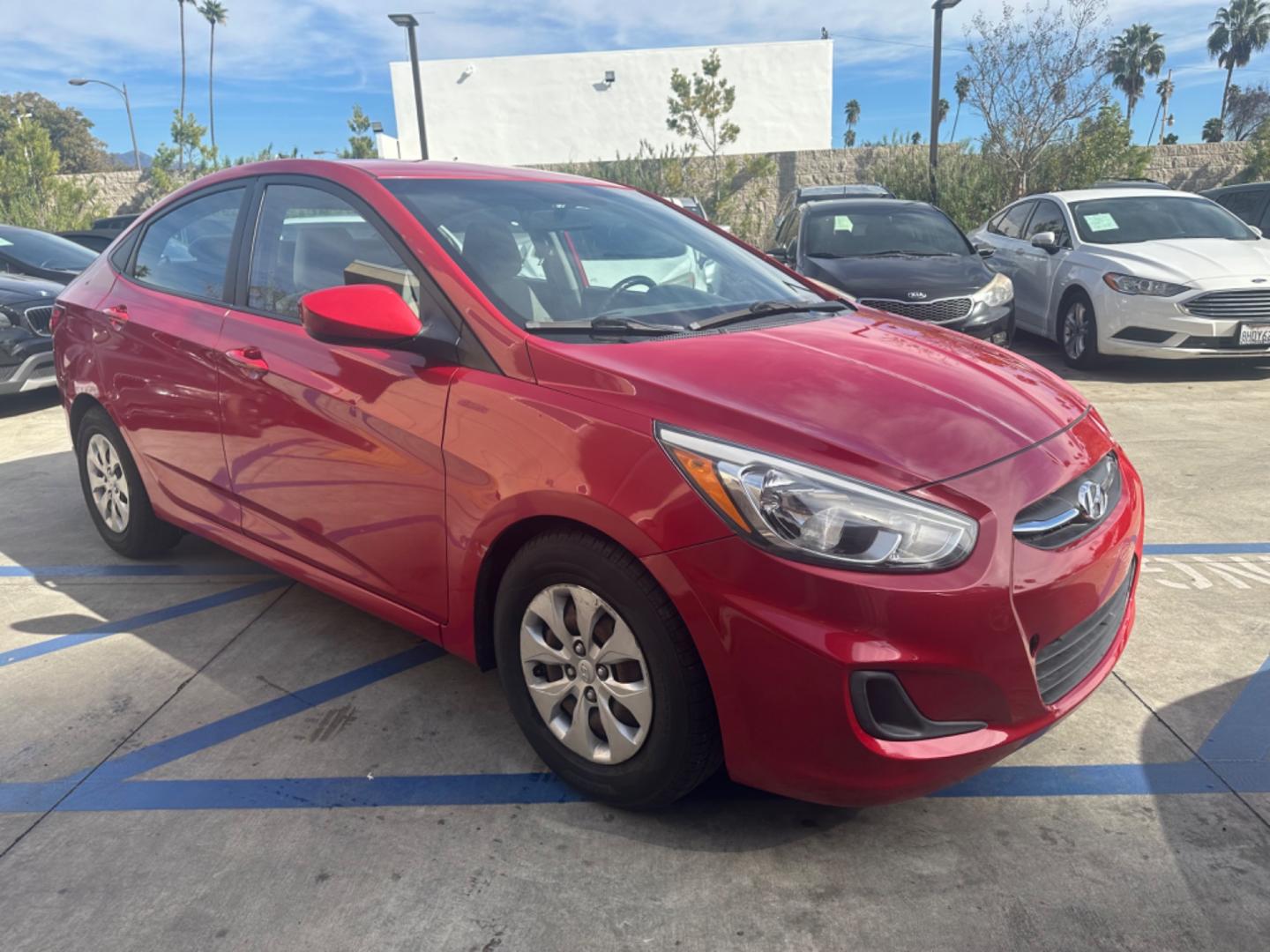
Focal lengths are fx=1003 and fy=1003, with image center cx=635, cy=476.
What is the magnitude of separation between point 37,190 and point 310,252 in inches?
1309

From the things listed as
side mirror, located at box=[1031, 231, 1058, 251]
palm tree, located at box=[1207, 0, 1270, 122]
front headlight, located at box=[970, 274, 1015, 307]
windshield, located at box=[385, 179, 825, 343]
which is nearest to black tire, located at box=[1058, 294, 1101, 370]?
side mirror, located at box=[1031, 231, 1058, 251]

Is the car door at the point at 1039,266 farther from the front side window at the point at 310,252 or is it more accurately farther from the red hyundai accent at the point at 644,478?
the front side window at the point at 310,252

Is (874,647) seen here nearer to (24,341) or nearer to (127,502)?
(127,502)

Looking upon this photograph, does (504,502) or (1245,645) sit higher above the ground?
(504,502)

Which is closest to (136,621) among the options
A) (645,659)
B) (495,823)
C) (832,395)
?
(495,823)

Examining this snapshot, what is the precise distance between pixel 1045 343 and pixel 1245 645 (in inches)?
318

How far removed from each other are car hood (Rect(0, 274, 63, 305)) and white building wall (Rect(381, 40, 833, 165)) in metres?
30.6

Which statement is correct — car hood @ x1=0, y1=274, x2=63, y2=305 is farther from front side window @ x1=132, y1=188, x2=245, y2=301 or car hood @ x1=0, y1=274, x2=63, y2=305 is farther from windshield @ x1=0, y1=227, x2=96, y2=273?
front side window @ x1=132, y1=188, x2=245, y2=301

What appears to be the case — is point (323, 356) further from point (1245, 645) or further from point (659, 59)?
point (659, 59)

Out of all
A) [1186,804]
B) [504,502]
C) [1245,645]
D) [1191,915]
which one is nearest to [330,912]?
[504,502]

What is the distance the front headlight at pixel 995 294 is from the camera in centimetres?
776

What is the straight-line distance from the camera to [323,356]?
3035 millimetres

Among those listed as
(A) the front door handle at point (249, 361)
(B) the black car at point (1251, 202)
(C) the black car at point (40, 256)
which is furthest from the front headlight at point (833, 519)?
(B) the black car at point (1251, 202)

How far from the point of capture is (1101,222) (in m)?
9.29
